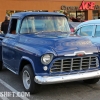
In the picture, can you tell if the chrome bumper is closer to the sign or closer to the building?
the building

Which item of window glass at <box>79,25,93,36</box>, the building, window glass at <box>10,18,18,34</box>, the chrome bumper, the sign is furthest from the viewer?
the sign

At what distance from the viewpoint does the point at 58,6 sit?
2480cm

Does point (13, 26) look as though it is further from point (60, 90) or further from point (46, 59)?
point (60, 90)

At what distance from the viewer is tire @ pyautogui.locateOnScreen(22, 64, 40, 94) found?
5.41m

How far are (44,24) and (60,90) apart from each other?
185 cm

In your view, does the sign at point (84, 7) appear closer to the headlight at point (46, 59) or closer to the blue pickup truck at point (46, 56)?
the blue pickup truck at point (46, 56)

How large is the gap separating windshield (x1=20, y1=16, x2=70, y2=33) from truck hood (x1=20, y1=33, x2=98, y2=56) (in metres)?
0.67

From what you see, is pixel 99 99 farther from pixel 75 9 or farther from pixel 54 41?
pixel 75 9

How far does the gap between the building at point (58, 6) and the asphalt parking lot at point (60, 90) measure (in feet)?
54.0

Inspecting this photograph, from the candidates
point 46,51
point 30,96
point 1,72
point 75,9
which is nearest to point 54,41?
point 46,51

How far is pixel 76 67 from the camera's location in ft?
17.6

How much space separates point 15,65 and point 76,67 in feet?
5.50

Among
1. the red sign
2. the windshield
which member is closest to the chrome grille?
the windshield

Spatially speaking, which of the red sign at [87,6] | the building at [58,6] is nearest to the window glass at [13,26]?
the building at [58,6]
